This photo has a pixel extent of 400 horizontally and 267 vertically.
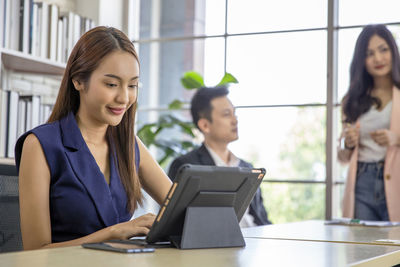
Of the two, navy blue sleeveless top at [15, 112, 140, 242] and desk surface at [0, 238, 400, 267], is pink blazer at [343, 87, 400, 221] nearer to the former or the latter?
desk surface at [0, 238, 400, 267]

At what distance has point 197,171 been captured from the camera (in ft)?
4.28

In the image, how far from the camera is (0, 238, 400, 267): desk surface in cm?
106

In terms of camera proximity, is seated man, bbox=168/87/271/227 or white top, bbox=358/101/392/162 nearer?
seated man, bbox=168/87/271/227

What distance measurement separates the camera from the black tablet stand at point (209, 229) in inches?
52.4

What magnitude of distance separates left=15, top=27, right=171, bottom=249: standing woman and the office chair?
10cm

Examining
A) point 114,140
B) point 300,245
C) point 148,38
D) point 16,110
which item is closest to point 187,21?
point 148,38

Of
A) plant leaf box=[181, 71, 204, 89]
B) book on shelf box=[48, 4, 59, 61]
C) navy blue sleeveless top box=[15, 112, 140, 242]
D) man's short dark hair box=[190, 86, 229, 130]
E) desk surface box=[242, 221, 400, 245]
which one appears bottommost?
desk surface box=[242, 221, 400, 245]

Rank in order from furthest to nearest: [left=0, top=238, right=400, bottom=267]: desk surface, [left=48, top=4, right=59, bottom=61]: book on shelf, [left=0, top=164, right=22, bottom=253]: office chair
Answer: [left=48, top=4, right=59, bottom=61]: book on shelf, [left=0, top=164, right=22, bottom=253]: office chair, [left=0, top=238, right=400, bottom=267]: desk surface

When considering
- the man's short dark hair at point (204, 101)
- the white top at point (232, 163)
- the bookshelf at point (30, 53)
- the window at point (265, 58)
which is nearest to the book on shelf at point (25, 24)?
the bookshelf at point (30, 53)

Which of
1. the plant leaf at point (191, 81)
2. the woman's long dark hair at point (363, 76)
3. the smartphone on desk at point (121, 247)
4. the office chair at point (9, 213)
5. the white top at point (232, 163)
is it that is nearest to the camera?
the smartphone on desk at point (121, 247)

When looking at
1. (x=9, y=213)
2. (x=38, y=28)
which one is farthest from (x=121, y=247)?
(x=38, y=28)

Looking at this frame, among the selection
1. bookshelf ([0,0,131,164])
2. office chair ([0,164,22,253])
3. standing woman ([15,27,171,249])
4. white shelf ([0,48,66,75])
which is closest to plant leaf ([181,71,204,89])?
bookshelf ([0,0,131,164])

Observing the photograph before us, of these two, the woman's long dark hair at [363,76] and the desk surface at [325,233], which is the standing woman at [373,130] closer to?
the woman's long dark hair at [363,76]

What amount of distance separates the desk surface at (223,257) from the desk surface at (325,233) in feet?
0.74
